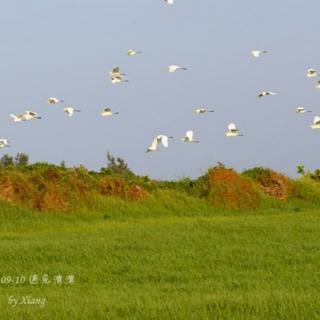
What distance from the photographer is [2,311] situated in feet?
34.7

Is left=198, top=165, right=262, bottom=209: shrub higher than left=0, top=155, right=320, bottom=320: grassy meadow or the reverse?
higher

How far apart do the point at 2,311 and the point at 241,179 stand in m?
17.5

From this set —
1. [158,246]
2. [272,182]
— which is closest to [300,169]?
[272,182]

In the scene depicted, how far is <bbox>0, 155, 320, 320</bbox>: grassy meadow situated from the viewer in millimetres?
10328

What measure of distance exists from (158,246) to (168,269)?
226 cm

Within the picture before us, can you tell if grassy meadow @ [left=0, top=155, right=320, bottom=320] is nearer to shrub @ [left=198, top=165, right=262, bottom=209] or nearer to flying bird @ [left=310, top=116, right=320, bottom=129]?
shrub @ [left=198, top=165, right=262, bottom=209]

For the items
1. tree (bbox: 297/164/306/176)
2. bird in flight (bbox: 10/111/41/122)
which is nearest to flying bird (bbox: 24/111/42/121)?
bird in flight (bbox: 10/111/41/122)

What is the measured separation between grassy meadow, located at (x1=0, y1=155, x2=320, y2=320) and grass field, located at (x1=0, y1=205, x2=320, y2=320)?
0.08 ft

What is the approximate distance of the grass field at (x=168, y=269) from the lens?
10070mm

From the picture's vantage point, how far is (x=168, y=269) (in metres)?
14.2

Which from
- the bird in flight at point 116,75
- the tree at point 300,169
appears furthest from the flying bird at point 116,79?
the tree at point 300,169

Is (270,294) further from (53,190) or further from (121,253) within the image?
(53,190)

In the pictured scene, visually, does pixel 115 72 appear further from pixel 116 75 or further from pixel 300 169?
pixel 300 169

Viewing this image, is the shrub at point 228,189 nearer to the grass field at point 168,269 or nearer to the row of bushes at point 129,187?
the row of bushes at point 129,187
